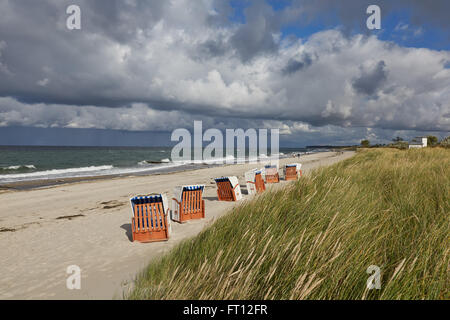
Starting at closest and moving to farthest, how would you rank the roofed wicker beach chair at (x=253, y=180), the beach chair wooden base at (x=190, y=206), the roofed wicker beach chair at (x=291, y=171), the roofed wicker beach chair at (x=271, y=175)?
the beach chair wooden base at (x=190, y=206) < the roofed wicker beach chair at (x=253, y=180) < the roofed wicker beach chair at (x=271, y=175) < the roofed wicker beach chair at (x=291, y=171)

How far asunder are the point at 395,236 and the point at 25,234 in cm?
869

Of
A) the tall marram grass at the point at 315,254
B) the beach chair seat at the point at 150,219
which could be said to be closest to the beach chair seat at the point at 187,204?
the beach chair seat at the point at 150,219

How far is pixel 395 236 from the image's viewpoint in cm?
304

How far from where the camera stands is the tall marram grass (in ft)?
7.38

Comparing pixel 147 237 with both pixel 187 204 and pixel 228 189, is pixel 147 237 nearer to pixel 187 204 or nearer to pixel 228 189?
pixel 187 204

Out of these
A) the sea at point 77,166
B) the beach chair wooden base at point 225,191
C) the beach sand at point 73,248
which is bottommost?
the sea at point 77,166

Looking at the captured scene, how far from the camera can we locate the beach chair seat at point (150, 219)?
6211mm

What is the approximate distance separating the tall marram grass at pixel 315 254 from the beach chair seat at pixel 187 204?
11.8 ft

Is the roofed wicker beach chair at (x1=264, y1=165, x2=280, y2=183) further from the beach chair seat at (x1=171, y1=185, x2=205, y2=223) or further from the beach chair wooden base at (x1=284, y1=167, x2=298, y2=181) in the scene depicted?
the beach chair seat at (x1=171, y1=185, x2=205, y2=223)

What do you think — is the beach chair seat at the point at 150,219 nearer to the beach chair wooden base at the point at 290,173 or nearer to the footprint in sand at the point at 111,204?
the footprint in sand at the point at 111,204

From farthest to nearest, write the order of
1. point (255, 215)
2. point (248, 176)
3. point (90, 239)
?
point (248, 176) < point (90, 239) < point (255, 215)

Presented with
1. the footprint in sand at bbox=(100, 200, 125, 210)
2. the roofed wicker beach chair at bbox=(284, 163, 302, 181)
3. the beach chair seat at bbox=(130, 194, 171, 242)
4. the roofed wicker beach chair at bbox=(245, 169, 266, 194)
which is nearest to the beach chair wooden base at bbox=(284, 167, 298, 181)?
the roofed wicker beach chair at bbox=(284, 163, 302, 181)
